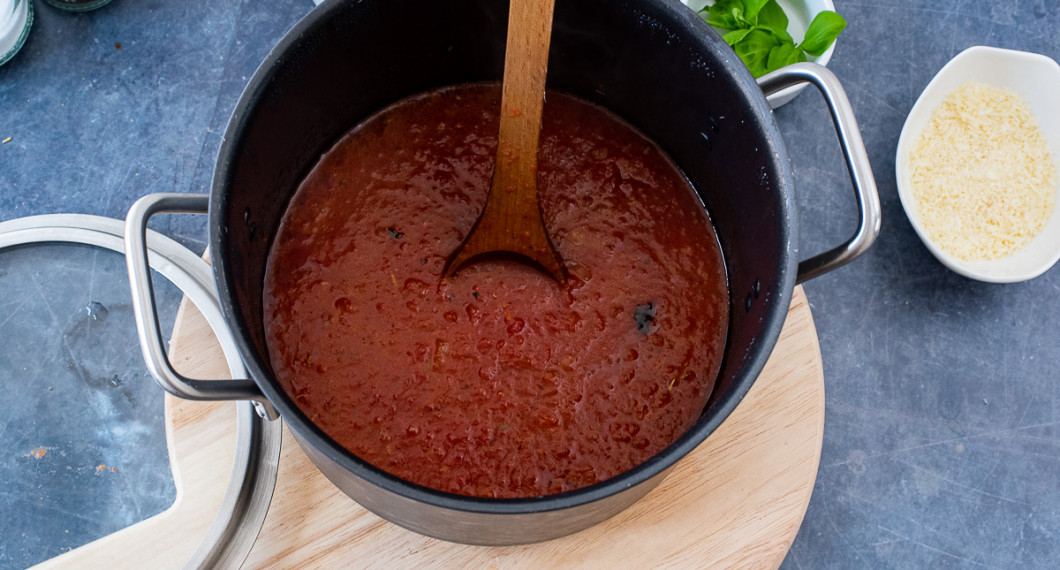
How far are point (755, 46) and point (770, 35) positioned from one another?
0.11ft

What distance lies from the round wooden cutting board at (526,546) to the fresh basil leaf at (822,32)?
2.12ft

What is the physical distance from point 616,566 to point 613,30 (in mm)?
782

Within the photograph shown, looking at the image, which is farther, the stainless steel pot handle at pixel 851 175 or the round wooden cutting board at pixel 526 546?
the round wooden cutting board at pixel 526 546

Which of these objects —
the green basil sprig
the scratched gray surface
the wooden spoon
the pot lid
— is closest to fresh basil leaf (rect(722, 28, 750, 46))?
the green basil sprig

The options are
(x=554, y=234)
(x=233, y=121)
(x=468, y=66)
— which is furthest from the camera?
(x=468, y=66)

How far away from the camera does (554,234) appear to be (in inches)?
49.6

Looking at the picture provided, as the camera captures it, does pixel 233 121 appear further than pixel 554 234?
No

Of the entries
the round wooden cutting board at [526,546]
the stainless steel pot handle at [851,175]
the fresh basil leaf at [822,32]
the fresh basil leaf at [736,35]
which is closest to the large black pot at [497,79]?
the stainless steel pot handle at [851,175]

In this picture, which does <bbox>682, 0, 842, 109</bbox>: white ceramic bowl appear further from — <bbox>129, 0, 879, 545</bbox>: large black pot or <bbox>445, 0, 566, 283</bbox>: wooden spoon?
<bbox>445, 0, 566, 283</bbox>: wooden spoon

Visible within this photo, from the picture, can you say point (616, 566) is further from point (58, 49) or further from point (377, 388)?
point (58, 49)

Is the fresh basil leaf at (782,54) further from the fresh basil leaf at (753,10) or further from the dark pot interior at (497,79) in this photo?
the dark pot interior at (497,79)

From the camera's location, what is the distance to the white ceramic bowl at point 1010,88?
1576 millimetres

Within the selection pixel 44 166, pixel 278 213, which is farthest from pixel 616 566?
pixel 44 166

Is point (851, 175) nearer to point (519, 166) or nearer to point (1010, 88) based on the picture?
point (519, 166)
